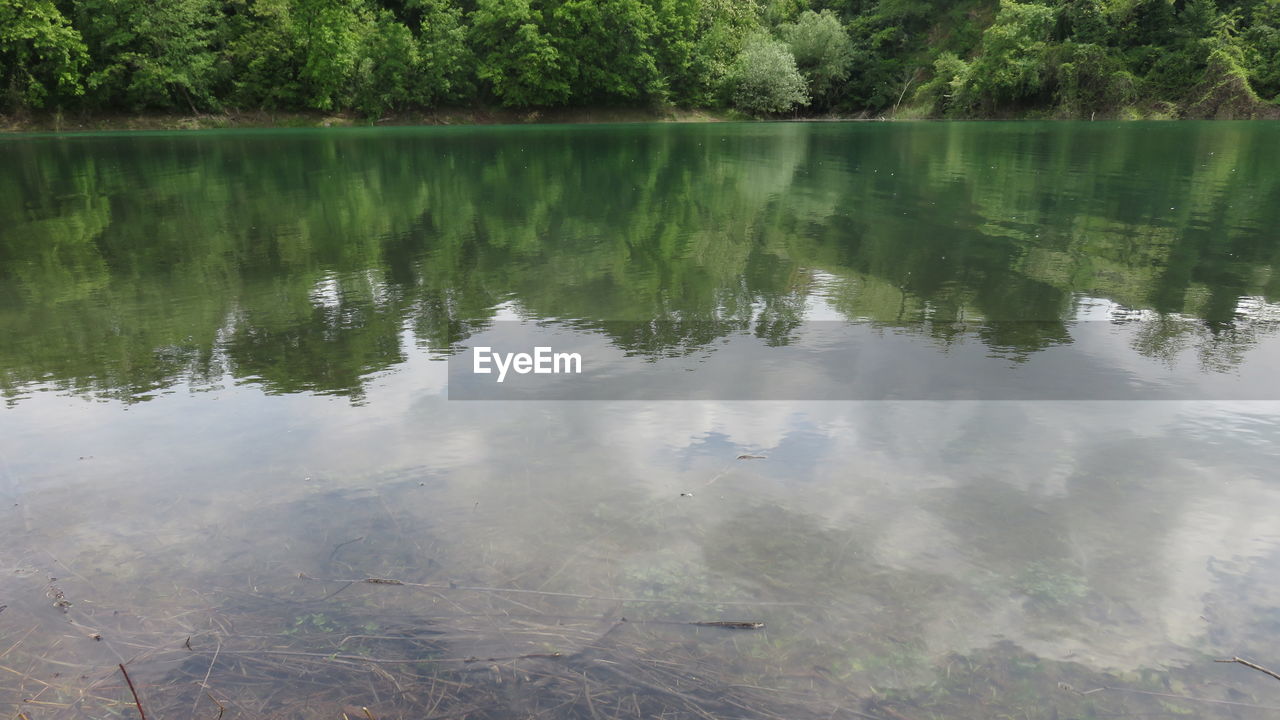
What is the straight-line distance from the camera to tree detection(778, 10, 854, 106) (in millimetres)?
72812

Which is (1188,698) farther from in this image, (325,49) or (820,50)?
(820,50)

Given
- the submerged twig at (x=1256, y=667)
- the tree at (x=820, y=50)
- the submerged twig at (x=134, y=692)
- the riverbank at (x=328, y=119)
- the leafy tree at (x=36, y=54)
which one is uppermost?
the tree at (x=820, y=50)

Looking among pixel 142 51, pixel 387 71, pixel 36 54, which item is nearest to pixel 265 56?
pixel 142 51

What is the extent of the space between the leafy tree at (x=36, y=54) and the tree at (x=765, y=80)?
49.2 meters

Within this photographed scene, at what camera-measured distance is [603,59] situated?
66375mm

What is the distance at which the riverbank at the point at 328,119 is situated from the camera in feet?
183

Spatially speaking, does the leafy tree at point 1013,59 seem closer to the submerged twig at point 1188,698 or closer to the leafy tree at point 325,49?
the leafy tree at point 325,49

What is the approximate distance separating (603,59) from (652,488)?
67.5 meters

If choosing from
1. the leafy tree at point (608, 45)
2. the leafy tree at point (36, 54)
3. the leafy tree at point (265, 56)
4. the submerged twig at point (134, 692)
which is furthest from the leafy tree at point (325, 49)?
the submerged twig at point (134, 692)

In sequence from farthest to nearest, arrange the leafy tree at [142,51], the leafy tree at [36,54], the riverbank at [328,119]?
the riverbank at [328,119] → the leafy tree at [142,51] → the leafy tree at [36,54]

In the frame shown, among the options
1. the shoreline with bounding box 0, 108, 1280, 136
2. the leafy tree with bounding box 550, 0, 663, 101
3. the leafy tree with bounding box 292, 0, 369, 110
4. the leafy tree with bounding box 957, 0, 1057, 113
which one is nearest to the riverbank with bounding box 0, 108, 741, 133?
the shoreline with bounding box 0, 108, 1280, 136

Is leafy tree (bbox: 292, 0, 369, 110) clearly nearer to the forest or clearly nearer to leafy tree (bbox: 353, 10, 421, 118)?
the forest

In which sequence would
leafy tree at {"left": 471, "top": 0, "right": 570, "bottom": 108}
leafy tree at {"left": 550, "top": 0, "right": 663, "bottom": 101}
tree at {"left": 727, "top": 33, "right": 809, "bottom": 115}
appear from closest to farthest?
1. leafy tree at {"left": 471, "top": 0, "right": 570, "bottom": 108}
2. leafy tree at {"left": 550, "top": 0, "right": 663, "bottom": 101}
3. tree at {"left": 727, "top": 33, "right": 809, "bottom": 115}

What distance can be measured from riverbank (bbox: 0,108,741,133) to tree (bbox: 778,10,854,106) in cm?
1063
